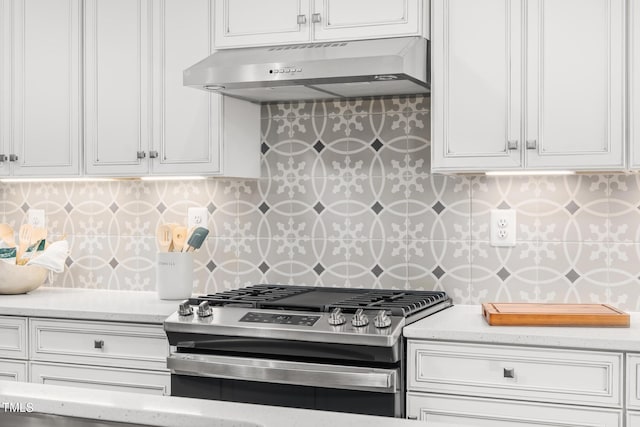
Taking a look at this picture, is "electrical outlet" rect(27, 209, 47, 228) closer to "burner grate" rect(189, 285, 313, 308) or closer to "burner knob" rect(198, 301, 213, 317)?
"burner grate" rect(189, 285, 313, 308)

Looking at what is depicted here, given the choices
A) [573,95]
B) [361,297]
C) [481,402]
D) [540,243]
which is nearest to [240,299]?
[361,297]

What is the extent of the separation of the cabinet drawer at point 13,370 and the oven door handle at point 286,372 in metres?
0.70

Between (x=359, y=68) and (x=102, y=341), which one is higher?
(x=359, y=68)

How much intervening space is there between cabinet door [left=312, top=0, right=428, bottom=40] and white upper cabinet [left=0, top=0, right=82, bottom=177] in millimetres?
1049

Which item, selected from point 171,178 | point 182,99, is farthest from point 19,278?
point 182,99

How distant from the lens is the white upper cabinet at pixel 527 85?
8.27ft

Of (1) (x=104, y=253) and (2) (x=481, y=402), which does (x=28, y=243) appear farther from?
(2) (x=481, y=402)

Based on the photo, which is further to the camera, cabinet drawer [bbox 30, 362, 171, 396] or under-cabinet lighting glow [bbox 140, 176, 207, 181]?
under-cabinet lighting glow [bbox 140, 176, 207, 181]

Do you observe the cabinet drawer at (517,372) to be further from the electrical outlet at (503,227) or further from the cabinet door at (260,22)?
the cabinet door at (260,22)

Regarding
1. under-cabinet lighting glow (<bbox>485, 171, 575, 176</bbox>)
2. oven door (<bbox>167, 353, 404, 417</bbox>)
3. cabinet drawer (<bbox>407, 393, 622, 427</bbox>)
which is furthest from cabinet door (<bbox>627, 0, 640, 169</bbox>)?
oven door (<bbox>167, 353, 404, 417</bbox>)

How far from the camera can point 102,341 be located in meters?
2.83

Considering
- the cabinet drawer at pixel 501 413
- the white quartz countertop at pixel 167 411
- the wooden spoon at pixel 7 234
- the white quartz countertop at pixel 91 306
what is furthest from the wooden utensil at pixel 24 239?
the white quartz countertop at pixel 167 411

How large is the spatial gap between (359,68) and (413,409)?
110 centimetres

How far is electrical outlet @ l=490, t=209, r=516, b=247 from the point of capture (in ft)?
9.66
